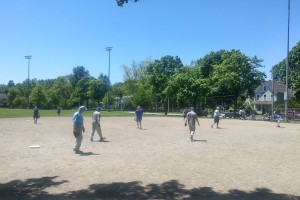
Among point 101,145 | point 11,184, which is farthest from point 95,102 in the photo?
point 11,184

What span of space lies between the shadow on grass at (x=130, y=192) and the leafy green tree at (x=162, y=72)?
216ft

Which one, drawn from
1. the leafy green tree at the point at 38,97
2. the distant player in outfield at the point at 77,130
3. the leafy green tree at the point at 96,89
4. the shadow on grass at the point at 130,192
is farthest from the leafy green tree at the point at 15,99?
the shadow on grass at the point at 130,192

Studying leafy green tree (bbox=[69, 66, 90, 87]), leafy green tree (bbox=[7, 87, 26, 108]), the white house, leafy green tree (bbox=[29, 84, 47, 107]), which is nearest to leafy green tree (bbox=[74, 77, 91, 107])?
leafy green tree (bbox=[29, 84, 47, 107])

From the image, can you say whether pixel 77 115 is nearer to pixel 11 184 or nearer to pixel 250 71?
pixel 11 184

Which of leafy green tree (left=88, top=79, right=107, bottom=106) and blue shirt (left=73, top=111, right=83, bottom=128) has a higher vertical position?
leafy green tree (left=88, top=79, right=107, bottom=106)

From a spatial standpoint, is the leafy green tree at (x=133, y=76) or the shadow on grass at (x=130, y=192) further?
the leafy green tree at (x=133, y=76)

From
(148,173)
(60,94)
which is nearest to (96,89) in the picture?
(60,94)

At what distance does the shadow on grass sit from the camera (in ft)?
24.3

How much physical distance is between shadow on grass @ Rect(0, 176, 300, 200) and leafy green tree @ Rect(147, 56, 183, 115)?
2590 inches

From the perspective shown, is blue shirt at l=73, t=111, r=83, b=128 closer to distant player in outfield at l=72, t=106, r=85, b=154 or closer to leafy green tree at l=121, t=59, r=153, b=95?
distant player in outfield at l=72, t=106, r=85, b=154

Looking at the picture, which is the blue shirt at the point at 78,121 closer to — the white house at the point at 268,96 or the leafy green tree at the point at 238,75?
the leafy green tree at the point at 238,75

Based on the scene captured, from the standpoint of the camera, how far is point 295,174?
981 cm

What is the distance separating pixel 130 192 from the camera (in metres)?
7.77

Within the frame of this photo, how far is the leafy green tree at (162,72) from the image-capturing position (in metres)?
75.3
